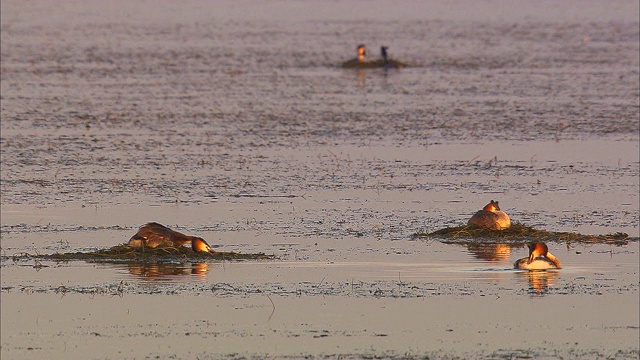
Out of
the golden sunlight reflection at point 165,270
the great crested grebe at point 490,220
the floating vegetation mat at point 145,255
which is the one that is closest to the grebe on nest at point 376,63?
the great crested grebe at point 490,220

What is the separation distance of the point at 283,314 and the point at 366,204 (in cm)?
619

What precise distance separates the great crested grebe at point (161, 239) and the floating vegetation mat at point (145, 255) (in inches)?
2.0

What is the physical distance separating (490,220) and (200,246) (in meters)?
3.28

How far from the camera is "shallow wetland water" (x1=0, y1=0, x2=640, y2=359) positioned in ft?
41.2

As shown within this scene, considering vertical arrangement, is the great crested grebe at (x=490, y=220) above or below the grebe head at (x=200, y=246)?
above

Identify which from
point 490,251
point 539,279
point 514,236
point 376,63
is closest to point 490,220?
point 514,236

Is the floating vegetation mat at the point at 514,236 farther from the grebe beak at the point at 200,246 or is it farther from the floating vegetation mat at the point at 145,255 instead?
the grebe beak at the point at 200,246

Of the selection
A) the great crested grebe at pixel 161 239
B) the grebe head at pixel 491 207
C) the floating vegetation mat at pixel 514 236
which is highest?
the grebe head at pixel 491 207

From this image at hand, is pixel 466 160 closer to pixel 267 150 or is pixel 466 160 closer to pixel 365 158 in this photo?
pixel 365 158

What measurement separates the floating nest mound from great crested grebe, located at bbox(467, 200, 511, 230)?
72.4ft

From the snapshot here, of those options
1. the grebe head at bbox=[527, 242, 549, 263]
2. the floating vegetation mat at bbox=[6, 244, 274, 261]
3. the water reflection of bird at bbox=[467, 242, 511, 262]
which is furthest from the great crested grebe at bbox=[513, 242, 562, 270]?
the floating vegetation mat at bbox=[6, 244, 274, 261]

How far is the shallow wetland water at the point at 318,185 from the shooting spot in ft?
41.2

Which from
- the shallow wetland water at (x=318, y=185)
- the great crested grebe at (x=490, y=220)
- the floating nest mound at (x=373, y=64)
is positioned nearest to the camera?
the shallow wetland water at (x=318, y=185)

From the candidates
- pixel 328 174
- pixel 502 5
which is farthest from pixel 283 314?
pixel 502 5
